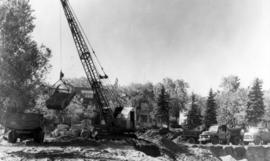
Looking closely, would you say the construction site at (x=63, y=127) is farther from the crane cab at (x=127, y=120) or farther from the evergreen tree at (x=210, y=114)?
the evergreen tree at (x=210, y=114)

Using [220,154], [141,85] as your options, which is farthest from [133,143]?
[141,85]

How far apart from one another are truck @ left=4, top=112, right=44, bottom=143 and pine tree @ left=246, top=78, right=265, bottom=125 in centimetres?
4143

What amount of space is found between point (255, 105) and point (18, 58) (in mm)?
42332

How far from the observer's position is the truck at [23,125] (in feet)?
83.3

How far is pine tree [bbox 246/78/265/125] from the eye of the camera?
57.7 metres

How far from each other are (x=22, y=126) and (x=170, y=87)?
3408 inches

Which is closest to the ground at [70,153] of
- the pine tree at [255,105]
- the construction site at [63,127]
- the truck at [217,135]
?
the construction site at [63,127]

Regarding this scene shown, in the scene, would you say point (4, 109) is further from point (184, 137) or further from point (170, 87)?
point (170, 87)

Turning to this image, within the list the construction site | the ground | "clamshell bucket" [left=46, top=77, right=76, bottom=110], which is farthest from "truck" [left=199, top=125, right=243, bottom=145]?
"clamshell bucket" [left=46, top=77, right=76, bottom=110]

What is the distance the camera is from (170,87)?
360 feet

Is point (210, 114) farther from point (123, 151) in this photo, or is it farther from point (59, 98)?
point (123, 151)

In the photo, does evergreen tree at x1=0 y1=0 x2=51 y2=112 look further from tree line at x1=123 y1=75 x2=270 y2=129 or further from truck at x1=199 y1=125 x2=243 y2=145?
tree line at x1=123 y1=75 x2=270 y2=129

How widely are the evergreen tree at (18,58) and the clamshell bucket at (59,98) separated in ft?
8.92

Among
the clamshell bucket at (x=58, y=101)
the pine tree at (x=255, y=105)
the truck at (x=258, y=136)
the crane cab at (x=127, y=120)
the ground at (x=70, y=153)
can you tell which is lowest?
the ground at (x=70, y=153)
